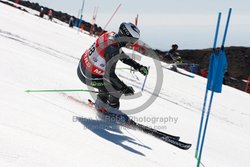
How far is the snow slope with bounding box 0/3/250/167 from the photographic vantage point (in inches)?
164

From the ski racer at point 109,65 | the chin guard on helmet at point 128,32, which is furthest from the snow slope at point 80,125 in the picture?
the chin guard on helmet at point 128,32

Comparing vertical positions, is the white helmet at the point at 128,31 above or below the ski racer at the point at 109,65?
above

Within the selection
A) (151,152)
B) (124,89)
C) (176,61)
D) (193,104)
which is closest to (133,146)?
(151,152)

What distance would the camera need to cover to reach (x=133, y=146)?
19.6 ft

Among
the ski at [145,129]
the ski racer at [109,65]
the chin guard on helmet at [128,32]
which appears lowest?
the ski at [145,129]

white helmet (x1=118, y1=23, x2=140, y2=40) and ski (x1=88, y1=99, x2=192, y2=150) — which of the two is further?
ski (x1=88, y1=99, x2=192, y2=150)

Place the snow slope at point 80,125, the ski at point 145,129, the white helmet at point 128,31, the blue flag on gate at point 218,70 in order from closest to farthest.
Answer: the snow slope at point 80,125
the blue flag on gate at point 218,70
the white helmet at point 128,31
the ski at point 145,129

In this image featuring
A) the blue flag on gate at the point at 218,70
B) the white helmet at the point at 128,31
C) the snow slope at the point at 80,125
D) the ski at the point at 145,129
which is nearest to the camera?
the snow slope at the point at 80,125

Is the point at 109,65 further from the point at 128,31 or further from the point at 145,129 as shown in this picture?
the point at 145,129

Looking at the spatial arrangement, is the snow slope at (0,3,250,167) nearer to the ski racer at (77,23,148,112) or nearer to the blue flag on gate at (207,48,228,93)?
the ski racer at (77,23,148,112)

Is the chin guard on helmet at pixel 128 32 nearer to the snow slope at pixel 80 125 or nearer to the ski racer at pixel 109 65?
the ski racer at pixel 109 65

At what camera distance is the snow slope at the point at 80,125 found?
4168 mm

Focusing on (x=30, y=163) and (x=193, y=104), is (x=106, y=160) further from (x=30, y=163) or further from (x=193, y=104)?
(x=193, y=104)

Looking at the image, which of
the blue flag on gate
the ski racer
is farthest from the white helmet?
the blue flag on gate
